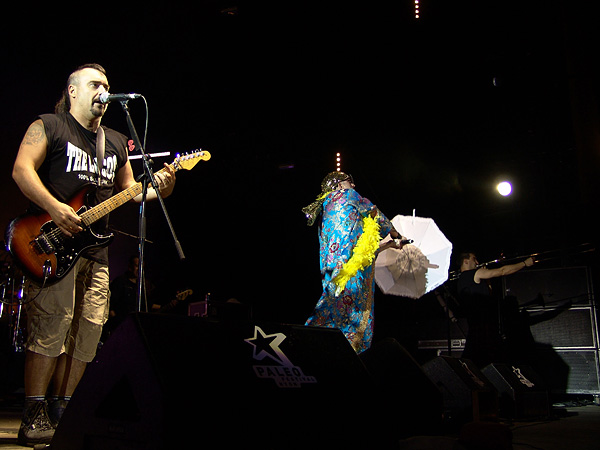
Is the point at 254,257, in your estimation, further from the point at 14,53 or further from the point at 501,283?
the point at 14,53

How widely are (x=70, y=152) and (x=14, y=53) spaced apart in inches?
124

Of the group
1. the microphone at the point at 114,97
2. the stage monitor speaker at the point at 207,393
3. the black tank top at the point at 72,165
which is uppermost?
the microphone at the point at 114,97

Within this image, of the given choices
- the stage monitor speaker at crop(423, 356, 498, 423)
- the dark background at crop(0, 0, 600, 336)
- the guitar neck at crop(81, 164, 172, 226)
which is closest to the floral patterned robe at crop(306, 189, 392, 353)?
the stage monitor speaker at crop(423, 356, 498, 423)

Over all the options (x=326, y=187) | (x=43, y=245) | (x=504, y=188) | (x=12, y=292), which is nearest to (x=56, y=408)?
(x=43, y=245)

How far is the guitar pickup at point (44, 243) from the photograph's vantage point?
110 inches

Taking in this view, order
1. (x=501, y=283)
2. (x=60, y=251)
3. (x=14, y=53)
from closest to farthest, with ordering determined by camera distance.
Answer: (x=60, y=251) → (x=14, y=53) → (x=501, y=283)

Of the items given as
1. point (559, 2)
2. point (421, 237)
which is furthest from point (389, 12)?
point (421, 237)

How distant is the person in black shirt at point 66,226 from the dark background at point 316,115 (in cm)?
286

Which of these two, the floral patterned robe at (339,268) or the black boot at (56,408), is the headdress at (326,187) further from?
the black boot at (56,408)

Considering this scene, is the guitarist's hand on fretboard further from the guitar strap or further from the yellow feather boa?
the yellow feather boa

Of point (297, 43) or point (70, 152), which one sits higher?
point (297, 43)

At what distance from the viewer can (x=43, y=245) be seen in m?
2.79

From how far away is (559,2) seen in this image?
6.98 meters

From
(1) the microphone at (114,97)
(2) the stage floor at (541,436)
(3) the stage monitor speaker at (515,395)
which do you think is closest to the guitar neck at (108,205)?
(1) the microphone at (114,97)
